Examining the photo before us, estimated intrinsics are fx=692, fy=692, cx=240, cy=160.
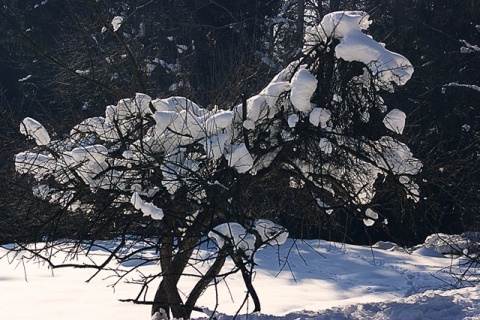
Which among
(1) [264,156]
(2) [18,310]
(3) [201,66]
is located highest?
(3) [201,66]

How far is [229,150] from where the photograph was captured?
5238mm

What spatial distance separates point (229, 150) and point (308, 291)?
594 centimetres

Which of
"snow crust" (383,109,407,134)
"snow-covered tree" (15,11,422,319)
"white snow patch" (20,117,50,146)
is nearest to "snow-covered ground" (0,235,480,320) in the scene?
"snow-covered tree" (15,11,422,319)

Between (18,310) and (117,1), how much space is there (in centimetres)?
1236

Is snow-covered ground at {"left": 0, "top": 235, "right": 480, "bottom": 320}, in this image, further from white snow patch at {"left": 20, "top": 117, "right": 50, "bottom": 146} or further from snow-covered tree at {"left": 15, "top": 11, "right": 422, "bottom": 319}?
white snow patch at {"left": 20, "top": 117, "right": 50, "bottom": 146}

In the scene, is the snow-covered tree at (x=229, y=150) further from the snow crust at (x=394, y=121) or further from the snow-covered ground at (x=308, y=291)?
the snow-covered ground at (x=308, y=291)

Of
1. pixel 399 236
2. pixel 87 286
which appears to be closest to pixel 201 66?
pixel 399 236

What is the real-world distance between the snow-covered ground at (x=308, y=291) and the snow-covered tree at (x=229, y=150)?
80 centimetres

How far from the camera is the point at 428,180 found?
627 centimetres

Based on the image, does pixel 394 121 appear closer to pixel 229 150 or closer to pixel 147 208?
pixel 229 150

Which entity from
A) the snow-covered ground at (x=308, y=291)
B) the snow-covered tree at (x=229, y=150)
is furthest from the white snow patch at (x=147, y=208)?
the snow-covered ground at (x=308, y=291)

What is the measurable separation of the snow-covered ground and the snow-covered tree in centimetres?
80

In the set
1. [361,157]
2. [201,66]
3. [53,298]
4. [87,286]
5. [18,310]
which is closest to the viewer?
[361,157]

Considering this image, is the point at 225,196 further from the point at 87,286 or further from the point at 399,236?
the point at 399,236
